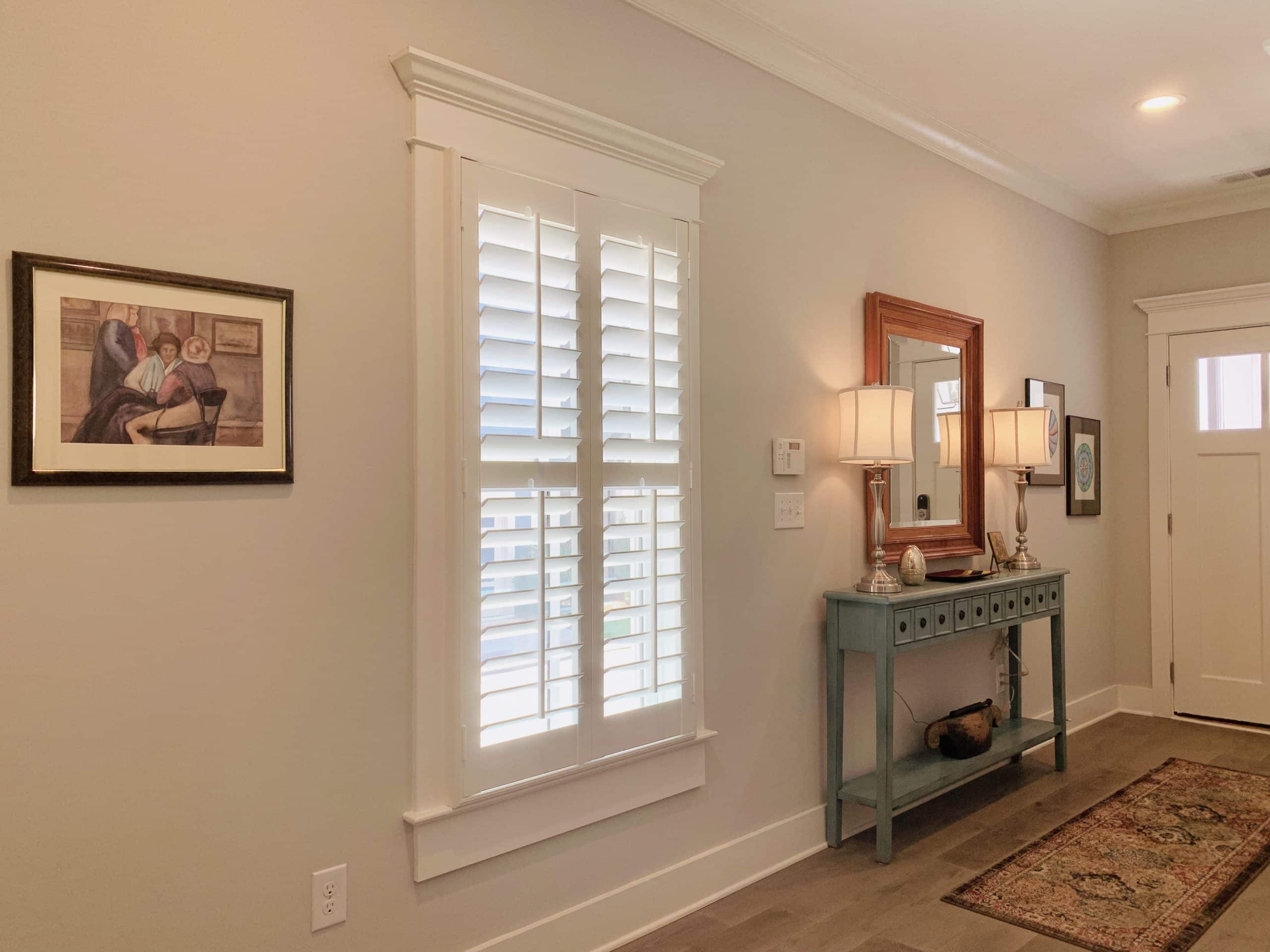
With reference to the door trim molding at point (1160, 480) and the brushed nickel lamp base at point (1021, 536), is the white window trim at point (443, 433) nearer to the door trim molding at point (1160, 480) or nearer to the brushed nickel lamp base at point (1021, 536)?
the brushed nickel lamp base at point (1021, 536)

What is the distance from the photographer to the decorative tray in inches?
144

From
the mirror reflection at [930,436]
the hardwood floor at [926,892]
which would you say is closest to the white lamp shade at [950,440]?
the mirror reflection at [930,436]

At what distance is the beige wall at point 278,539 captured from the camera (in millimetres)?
1660

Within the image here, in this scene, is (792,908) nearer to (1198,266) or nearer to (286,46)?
(286,46)

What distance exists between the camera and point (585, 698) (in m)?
2.45

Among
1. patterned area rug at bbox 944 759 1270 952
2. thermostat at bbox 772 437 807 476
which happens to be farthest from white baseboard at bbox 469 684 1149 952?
thermostat at bbox 772 437 807 476

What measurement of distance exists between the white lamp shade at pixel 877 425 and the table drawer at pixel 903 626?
0.53 m

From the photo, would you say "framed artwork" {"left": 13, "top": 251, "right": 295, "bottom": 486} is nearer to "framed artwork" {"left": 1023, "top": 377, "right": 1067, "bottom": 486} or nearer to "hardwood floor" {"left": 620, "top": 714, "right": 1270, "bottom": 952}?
"hardwood floor" {"left": 620, "top": 714, "right": 1270, "bottom": 952}

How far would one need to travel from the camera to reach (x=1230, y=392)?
4957 mm

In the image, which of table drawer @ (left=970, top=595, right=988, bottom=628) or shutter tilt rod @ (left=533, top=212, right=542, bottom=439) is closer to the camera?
shutter tilt rod @ (left=533, top=212, right=542, bottom=439)

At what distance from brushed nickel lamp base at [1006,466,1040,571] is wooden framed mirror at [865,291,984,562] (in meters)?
0.18

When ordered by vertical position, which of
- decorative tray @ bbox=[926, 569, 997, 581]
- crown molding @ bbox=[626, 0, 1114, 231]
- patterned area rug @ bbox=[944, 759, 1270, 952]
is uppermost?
crown molding @ bbox=[626, 0, 1114, 231]

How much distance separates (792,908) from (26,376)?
8.01 feet

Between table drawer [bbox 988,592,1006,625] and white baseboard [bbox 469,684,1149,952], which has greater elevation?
table drawer [bbox 988,592,1006,625]
